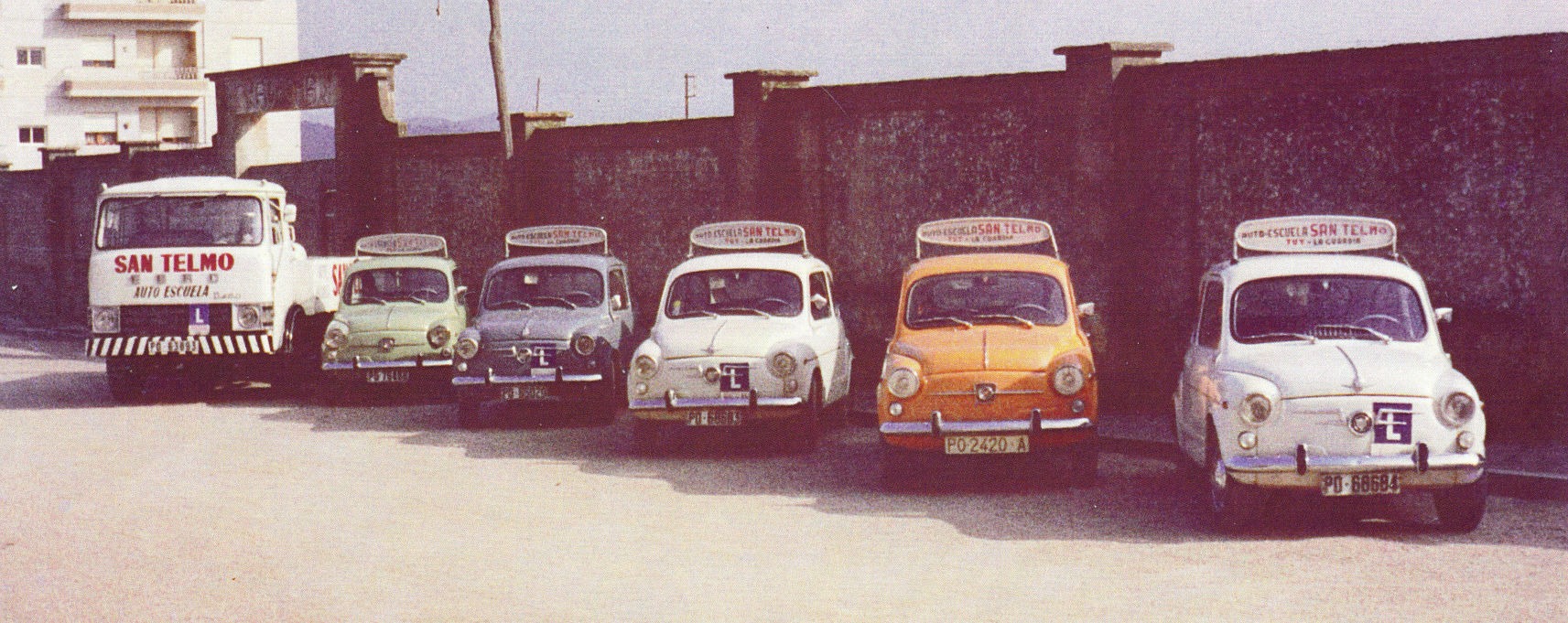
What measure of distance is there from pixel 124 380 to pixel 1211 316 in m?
12.3

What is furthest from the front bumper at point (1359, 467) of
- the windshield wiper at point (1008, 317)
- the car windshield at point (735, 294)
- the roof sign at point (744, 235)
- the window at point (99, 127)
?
the window at point (99, 127)

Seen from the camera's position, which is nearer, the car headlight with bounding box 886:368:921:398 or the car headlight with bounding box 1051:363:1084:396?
the car headlight with bounding box 1051:363:1084:396

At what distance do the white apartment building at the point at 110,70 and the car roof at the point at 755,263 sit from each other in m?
56.8

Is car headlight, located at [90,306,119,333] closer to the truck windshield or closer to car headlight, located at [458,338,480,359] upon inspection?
the truck windshield

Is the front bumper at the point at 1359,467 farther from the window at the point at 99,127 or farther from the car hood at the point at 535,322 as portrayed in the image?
the window at the point at 99,127

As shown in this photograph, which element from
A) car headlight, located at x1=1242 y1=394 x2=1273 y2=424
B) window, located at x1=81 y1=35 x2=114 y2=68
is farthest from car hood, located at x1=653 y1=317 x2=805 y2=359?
window, located at x1=81 y1=35 x2=114 y2=68

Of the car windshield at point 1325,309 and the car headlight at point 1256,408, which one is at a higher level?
the car windshield at point 1325,309

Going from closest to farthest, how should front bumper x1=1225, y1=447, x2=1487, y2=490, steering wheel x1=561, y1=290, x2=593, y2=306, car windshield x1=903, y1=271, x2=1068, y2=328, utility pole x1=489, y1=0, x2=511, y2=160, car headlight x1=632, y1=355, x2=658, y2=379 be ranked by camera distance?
front bumper x1=1225, y1=447, x2=1487, y2=490 < car windshield x1=903, y1=271, x2=1068, y2=328 < car headlight x1=632, y1=355, x2=658, y2=379 < steering wheel x1=561, y1=290, x2=593, y2=306 < utility pole x1=489, y1=0, x2=511, y2=160

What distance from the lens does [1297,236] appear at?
39.4 feet

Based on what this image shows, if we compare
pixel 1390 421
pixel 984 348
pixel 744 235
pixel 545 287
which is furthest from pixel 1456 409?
pixel 545 287

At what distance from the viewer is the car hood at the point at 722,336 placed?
13.9 m

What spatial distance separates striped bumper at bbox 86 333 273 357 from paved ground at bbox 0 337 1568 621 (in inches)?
161

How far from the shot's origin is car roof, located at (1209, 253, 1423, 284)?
1081 centimetres

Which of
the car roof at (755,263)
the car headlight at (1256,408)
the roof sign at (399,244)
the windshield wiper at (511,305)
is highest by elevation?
the roof sign at (399,244)
